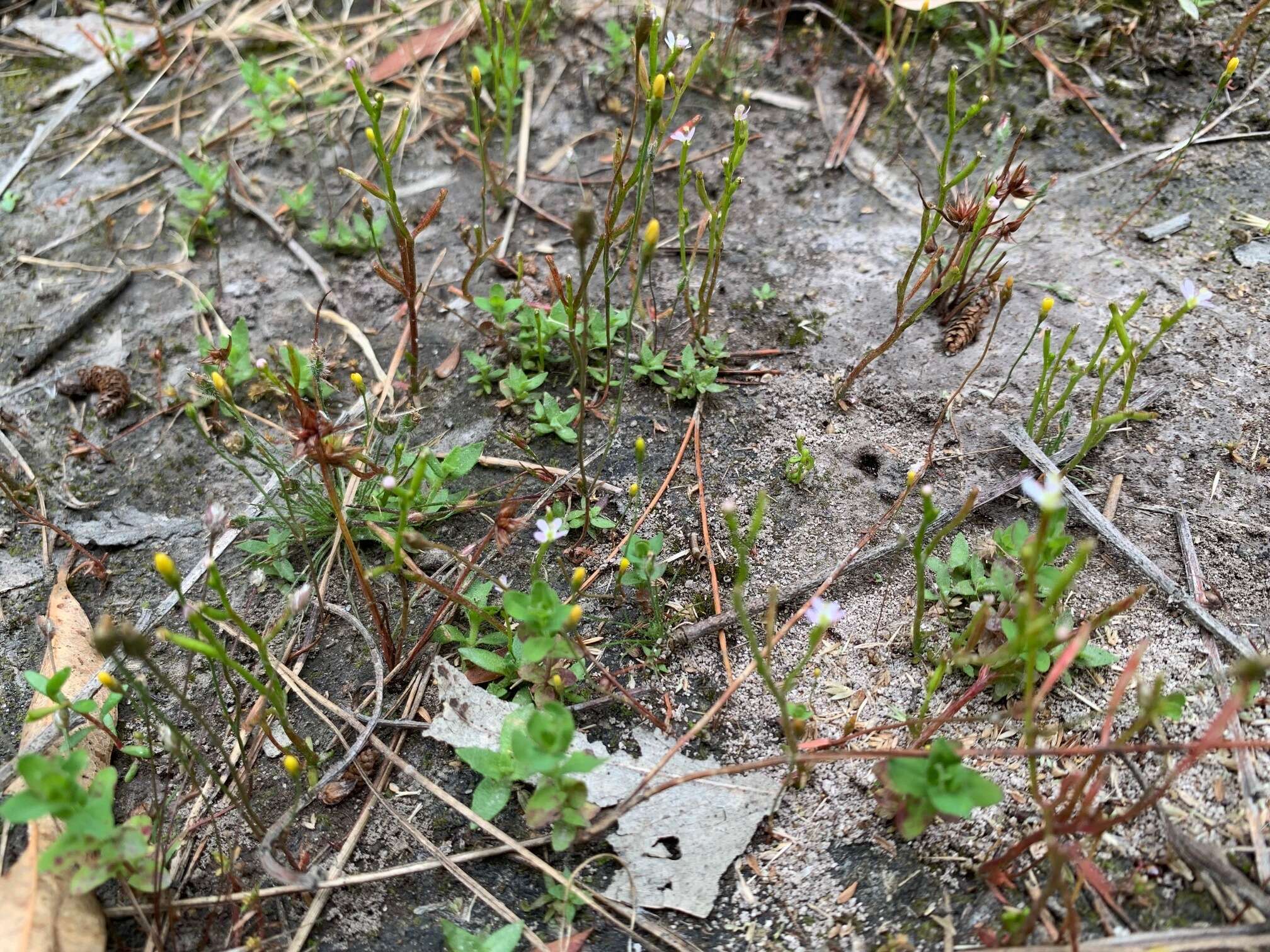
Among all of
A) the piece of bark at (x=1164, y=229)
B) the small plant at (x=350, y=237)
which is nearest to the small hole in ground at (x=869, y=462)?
the piece of bark at (x=1164, y=229)

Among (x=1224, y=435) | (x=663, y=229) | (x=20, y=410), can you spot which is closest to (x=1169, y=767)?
(x=1224, y=435)

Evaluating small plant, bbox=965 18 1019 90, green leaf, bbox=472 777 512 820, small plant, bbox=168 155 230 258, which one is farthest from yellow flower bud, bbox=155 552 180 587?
small plant, bbox=965 18 1019 90

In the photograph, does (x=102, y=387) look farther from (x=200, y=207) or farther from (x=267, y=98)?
(x=267, y=98)

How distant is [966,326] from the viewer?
8.50 ft

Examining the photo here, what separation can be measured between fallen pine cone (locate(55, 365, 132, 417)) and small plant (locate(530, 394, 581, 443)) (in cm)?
132

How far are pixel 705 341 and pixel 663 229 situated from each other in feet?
2.17

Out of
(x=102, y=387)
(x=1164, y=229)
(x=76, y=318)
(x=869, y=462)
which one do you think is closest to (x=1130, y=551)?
(x=869, y=462)

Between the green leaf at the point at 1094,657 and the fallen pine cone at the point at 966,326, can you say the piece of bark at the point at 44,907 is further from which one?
the fallen pine cone at the point at 966,326

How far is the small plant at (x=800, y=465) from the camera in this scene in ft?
7.57

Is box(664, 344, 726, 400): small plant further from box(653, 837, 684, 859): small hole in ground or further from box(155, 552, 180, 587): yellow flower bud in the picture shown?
box(155, 552, 180, 587): yellow flower bud

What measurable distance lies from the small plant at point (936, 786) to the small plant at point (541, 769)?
58cm

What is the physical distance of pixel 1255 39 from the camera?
321cm

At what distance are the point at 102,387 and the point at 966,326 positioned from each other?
8.80ft

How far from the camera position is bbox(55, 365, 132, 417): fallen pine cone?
2.67 m
